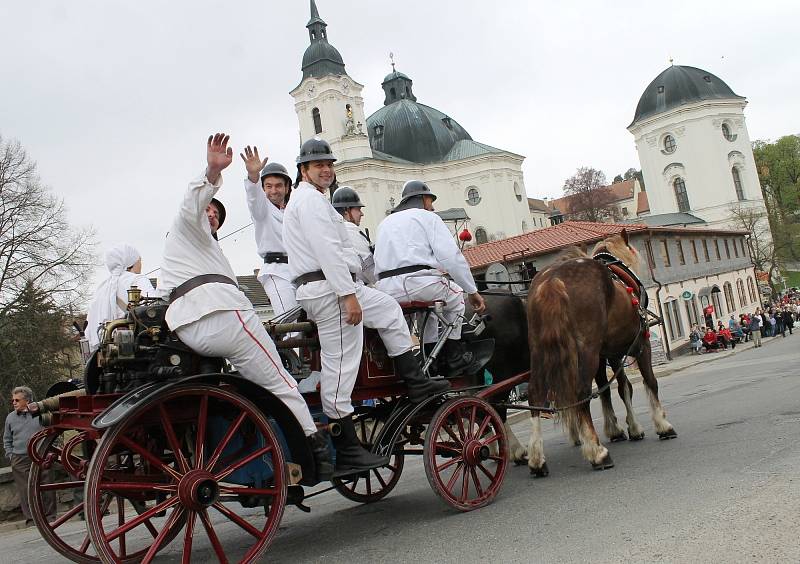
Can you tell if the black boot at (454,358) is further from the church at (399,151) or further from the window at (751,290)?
the church at (399,151)

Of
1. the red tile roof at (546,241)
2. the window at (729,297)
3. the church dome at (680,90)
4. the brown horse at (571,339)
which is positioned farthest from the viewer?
the church dome at (680,90)

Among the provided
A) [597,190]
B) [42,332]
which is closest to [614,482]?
[42,332]

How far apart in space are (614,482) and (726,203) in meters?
69.1

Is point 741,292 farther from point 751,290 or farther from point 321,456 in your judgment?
Answer: point 321,456

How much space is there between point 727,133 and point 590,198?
50.4ft

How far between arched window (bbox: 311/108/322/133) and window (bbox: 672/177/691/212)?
34426 millimetres

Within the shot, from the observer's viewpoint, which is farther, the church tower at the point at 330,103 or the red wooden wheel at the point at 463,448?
the church tower at the point at 330,103

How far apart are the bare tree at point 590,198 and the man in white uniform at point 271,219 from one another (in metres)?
74.9

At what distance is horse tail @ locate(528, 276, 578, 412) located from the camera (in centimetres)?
611

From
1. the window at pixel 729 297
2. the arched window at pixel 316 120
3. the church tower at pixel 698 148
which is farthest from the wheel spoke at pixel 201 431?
the church tower at pixel 698 148

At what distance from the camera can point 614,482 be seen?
5414 mm

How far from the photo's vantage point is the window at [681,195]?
7056cm

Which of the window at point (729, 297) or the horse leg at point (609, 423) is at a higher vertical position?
the window at point (729, 297)

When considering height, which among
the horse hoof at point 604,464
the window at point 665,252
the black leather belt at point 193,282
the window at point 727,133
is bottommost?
the horse hoof at point 604,464
